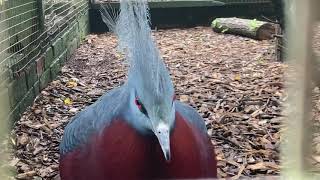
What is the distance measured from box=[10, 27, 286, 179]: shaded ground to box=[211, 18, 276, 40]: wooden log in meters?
Result: 0.19

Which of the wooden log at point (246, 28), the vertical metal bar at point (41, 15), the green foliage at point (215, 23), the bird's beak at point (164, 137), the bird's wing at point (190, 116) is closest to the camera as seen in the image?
the bird's beak at point (164, 137)

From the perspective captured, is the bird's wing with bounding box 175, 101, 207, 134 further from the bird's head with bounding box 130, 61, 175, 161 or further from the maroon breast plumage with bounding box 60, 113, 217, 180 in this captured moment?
the bird's head with bounding box 130, 61, 175, 161

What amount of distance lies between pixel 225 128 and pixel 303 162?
2.62 metres

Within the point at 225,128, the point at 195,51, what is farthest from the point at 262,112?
the point at 195,51

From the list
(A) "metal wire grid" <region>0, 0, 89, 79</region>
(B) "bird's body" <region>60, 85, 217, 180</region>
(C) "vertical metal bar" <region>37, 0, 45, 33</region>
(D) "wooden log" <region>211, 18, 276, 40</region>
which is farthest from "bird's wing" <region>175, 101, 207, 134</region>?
(D) "wooden log" <region>211, 18, 276, 40</region>

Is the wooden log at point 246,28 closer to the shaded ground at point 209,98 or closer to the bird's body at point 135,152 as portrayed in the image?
the shaded ground at point 209,98

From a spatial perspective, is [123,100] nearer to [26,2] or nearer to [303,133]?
[303,133]

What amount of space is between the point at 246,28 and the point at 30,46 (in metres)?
3.62

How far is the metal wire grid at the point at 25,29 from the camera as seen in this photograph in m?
3.16

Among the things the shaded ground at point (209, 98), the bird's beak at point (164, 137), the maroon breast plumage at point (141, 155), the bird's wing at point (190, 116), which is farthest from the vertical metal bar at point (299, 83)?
the shaded ground at point (209, 98)

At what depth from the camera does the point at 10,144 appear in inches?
117

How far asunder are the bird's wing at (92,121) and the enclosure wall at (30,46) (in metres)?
0.39

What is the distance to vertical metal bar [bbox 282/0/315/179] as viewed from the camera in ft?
2.39

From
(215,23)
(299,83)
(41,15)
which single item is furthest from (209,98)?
(215,23)
